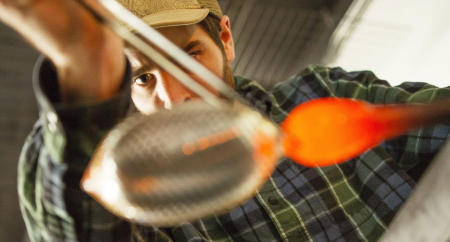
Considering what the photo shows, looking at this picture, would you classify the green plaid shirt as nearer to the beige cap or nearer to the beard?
the beard

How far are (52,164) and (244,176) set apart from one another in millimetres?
215

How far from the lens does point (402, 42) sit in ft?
4.35

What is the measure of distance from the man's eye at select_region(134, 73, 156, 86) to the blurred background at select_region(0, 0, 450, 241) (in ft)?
1.78

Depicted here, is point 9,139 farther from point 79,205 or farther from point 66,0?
point 66,0

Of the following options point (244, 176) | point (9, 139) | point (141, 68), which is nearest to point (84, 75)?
point (244, 176)

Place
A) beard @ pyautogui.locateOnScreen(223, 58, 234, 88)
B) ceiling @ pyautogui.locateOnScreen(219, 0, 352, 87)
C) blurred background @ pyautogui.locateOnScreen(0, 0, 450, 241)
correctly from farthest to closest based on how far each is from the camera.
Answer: ceiling @ pyautogui.locateOnScreen(219, 0, 352, 87), blurred background @ pyautogui.locateOnScreen(0, 0, 450, 241), beard @ pyautogui.locateOnScreen(223, 58, 234, 88)

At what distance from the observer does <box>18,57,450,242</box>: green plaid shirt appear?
43cm

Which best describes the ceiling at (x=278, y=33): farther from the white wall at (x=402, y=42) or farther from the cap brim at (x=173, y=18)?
the cap brim at (x=173, y=18)

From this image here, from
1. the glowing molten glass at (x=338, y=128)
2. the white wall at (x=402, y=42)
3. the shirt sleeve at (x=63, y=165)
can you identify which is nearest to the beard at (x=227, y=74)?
the shirt sleeve at (x=63, y=165)

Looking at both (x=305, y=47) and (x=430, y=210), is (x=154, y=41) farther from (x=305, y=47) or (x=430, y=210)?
(x=305, y=47)

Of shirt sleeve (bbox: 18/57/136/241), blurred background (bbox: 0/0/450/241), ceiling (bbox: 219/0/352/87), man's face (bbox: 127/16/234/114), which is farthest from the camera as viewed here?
ceiling (bbox: 219/0/352/87)

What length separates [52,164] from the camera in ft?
1.27

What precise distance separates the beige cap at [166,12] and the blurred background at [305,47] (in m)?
0.51

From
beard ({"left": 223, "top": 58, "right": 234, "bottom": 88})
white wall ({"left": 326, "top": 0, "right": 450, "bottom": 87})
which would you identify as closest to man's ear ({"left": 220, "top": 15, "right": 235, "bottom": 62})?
beard ({"left": 223, "top": 58, "right": 234, "bottom": 88})
